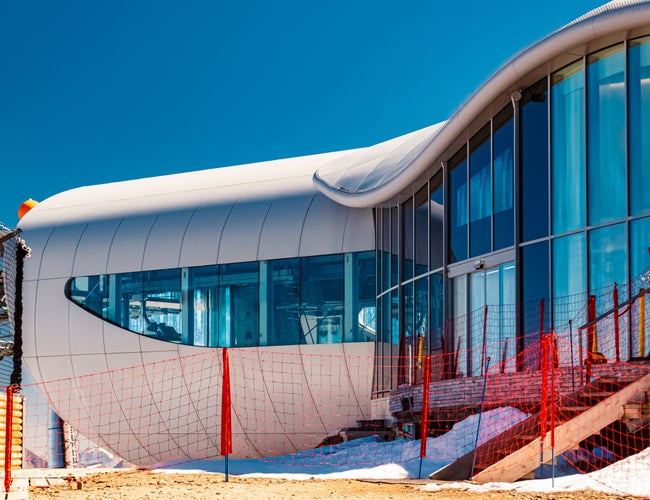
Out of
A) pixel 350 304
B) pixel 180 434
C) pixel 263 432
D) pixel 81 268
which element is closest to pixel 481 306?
pixel 350 304

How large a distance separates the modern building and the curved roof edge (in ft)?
0.13

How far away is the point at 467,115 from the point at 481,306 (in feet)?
10.9

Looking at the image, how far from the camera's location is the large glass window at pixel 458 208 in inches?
744

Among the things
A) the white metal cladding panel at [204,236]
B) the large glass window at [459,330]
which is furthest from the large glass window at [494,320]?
the white metal cladding panel at [204,236]

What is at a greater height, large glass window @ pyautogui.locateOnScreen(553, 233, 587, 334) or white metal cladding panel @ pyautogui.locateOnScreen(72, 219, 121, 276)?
white metal cladding panel @ pyautogui.locateOnScreen(72, 219, 121, 276)

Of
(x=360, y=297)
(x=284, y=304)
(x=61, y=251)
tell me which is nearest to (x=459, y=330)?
(x=360, y=297)

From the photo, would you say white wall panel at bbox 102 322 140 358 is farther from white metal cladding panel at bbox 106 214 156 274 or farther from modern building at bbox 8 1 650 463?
white metal cladding panel at bbox 106 214 156 274

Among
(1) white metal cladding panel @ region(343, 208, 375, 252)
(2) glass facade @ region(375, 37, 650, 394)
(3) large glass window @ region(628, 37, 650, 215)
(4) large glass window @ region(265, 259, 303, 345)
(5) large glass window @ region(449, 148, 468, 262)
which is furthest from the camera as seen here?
(4) large glass window @ region(265, 259, 303, 345)

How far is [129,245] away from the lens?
2848 cm

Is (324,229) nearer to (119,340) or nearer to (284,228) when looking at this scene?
(284,228)

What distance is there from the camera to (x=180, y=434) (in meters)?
27.1

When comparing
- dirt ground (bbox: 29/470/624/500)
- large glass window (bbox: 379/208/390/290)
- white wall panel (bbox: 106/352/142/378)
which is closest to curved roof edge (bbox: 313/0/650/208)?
large glass window (bbox: 379/208/390/290)

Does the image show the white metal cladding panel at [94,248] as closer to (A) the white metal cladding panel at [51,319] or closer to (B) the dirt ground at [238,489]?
(A) the white metal cladding panel at [51,319]

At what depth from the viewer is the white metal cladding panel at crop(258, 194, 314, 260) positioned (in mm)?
25688
